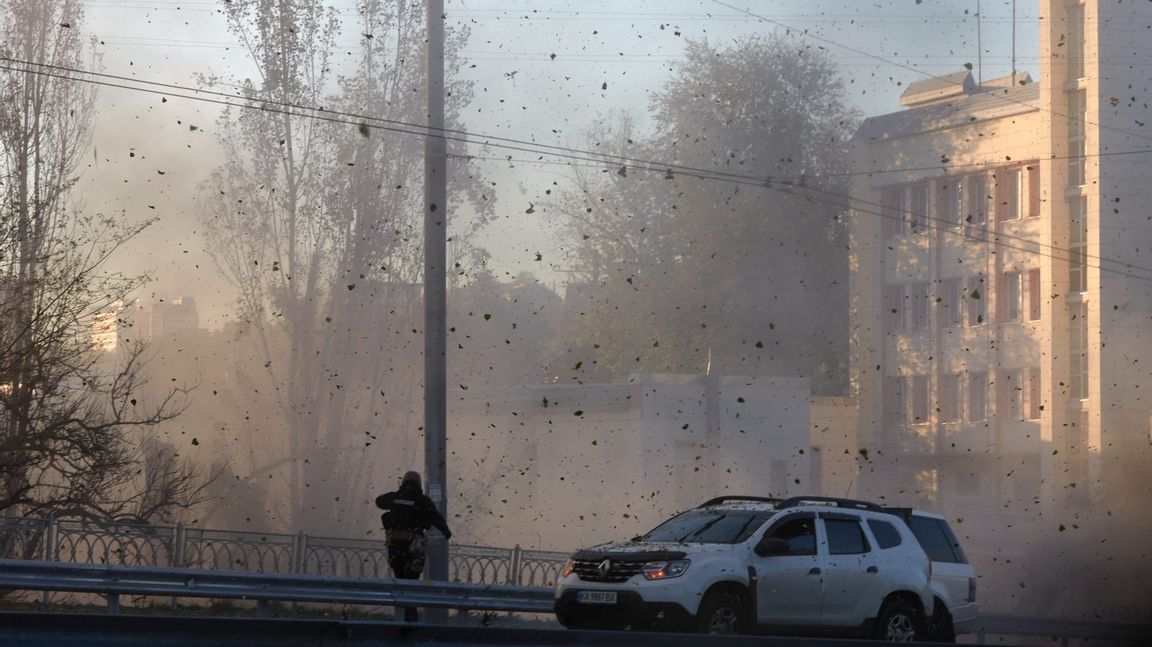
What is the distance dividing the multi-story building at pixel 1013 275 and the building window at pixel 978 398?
45 mm

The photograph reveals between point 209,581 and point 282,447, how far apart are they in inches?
586

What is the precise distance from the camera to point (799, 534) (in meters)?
12.2

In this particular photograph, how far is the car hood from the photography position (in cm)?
1129

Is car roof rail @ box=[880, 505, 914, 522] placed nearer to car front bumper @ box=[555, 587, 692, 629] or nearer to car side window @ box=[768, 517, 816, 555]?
car side window @ box=[768, 517, 816, 555]

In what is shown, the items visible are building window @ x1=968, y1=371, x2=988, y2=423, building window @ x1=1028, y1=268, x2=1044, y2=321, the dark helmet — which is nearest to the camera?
the dark helmet

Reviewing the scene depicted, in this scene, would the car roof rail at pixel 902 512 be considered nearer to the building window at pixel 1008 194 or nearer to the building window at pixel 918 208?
the building window at pixel 918 208

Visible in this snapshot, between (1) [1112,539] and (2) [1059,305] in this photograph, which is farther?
(2) [1059,305]

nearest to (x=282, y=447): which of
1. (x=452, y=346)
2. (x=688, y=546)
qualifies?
(x=452, y=346)

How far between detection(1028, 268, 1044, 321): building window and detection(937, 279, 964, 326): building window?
6.39 feet

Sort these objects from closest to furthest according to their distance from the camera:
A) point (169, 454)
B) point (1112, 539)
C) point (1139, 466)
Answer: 1. point (169, 454)
2. point (1112, 539)
3. point (1139, 466)

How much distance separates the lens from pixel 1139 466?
34.6 metres

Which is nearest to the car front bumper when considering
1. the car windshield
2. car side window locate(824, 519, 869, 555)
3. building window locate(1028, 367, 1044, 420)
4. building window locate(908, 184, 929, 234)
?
the car windshield

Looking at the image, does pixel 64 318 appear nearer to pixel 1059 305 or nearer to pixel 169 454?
pixel 169 454

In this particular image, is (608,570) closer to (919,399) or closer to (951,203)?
(951,203)
